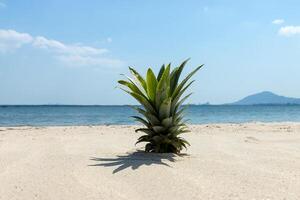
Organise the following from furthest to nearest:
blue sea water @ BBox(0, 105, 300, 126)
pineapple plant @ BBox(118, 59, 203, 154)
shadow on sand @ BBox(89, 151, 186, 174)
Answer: blue sea water @ BBox(0, 105, 300, 126), pineapple plant @ BBox(118, 59, 203, 154), shadow on sand @ BBox(89, 151, 186, 174)

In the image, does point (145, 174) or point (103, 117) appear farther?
point (103, 117)

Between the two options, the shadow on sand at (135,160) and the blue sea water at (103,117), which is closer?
the shadow on sand at (135,160)

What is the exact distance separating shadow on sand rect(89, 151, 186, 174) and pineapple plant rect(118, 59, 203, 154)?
221mm

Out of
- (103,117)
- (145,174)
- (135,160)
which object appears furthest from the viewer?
(103,117)

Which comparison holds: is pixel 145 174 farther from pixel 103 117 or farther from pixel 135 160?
pixel 103 117

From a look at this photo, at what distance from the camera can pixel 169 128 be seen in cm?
554

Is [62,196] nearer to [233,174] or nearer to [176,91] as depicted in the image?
[233,174]

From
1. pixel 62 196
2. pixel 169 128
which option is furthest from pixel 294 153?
pixel 62 196

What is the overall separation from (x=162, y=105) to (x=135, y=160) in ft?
2.91

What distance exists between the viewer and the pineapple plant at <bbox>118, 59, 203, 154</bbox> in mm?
5504

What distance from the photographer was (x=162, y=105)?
17.9 feet

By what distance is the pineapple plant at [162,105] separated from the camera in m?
5.50

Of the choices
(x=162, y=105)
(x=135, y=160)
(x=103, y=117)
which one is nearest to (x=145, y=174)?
(x=135, y=160)

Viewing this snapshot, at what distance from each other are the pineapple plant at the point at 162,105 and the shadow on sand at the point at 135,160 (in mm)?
221
